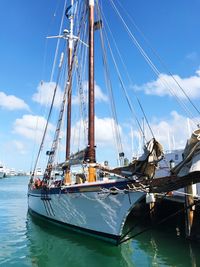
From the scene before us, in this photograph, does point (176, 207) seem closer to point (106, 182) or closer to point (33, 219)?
point (106, 182)

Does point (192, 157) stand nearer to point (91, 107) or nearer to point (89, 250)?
point (89, 250)

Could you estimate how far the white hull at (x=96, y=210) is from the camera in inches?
584

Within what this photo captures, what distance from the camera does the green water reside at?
14125 mm

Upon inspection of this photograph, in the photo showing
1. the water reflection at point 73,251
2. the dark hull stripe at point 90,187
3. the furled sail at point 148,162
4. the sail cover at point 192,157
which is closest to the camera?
the sail cover at point 192,157

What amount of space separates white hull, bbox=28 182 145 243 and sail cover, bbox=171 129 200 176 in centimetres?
350

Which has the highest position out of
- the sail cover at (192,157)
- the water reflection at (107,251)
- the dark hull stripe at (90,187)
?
the sail cover at (192,157)

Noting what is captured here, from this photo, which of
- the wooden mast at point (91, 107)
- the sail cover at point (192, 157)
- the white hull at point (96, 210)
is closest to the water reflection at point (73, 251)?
the white hull at point (96, 210)

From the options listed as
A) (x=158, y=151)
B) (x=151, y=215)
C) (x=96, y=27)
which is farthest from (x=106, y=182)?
(x=96, y=27)

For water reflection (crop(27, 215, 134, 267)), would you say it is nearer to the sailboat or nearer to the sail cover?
the sailboat

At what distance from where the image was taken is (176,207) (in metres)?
22.5

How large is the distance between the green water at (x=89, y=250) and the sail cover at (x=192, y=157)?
5359 mm

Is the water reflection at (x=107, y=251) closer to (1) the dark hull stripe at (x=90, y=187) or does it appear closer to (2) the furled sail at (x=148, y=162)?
(1) the dark hull stripe at (x=90, y=187)

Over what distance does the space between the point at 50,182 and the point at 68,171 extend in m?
2.63

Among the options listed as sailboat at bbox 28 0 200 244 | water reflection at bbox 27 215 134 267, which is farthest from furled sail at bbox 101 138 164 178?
water reflection at bbox 27 215 134 267
